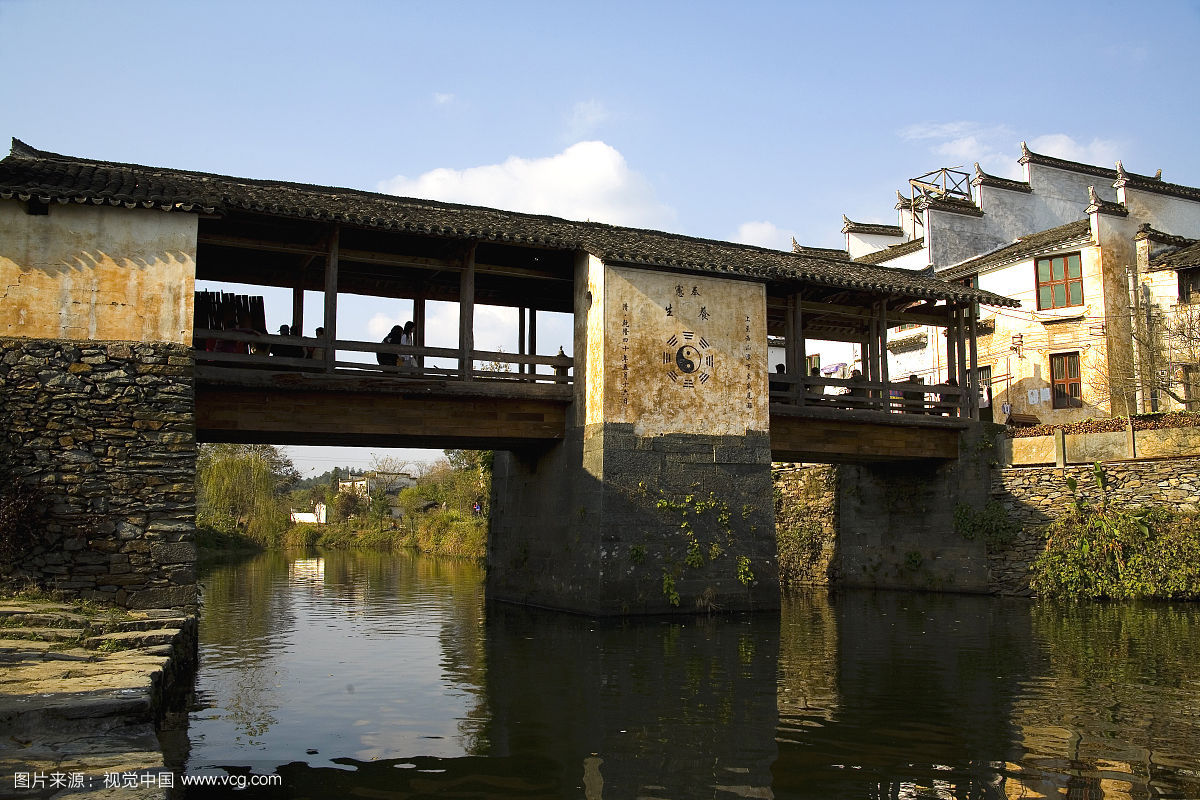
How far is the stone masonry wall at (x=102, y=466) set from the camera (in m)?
9.97

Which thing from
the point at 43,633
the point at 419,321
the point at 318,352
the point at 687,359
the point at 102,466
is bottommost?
the point at 43,633

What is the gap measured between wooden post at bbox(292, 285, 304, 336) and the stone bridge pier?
13.6 ft

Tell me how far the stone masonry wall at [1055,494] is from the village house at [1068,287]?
155 inches

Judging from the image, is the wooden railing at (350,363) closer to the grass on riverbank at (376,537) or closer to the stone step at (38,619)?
the stone step at (38,619)

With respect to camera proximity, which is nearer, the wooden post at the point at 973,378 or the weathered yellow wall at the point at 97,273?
the weathered yellow wall at the point at 97,273

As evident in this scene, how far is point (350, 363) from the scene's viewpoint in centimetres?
1288

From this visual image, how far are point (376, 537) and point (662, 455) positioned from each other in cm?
3368

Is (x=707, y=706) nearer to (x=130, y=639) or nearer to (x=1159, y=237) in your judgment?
(x=130, y=639)

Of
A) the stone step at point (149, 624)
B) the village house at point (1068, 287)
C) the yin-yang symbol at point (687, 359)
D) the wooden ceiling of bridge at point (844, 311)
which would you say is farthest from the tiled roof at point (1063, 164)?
the stone step at point (149, 624)

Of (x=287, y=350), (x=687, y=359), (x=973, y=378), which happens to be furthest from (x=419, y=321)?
(x=973, y=378)

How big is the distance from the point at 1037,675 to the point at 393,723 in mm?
5956

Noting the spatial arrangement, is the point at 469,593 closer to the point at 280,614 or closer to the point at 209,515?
the point at 280,614

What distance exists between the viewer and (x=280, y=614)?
585 inches

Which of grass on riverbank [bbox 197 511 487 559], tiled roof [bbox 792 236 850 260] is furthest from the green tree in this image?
tiled roof [bbox 792 236 850 260]
